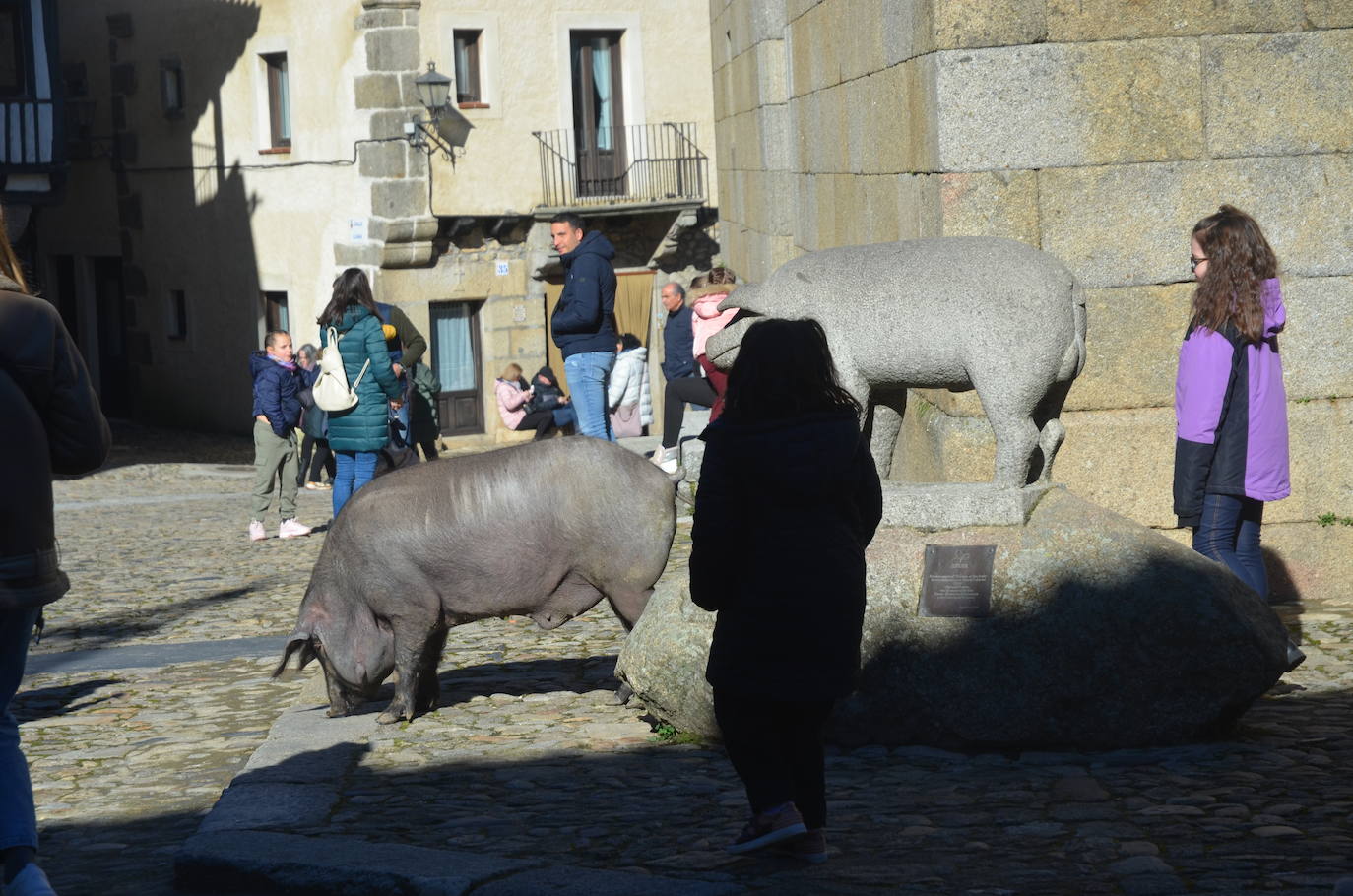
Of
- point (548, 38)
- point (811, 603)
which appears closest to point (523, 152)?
point (548, 38)

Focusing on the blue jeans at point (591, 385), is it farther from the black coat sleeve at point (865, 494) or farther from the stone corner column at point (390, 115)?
the stone corner column at point (390, 115)

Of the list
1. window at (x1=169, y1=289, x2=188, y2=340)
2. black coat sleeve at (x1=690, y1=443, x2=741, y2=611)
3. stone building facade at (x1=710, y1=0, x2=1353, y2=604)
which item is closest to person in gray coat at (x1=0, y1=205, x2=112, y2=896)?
black coat sleeve at (x1=690, y1=443, x2=741, y2=611)

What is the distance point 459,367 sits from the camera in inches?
985

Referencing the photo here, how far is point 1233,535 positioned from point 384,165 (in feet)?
57.9

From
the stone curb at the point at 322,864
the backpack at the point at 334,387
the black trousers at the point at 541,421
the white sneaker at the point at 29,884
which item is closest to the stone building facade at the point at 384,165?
the black trousers at the point at 541,421

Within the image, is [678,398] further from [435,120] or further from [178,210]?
[178,210]

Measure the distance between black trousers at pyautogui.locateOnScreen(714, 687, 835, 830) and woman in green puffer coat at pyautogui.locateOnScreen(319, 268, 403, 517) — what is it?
644 cm

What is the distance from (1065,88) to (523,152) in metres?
16.7

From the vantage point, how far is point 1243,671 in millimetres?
5633

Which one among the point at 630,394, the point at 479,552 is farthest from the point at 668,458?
the point at 479,552

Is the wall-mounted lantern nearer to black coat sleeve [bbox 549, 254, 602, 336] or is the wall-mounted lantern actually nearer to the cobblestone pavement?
black coat sleeve [bbox 549, 254, 602, 336]

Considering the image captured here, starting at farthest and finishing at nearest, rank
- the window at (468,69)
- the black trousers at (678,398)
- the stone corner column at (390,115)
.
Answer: the window at (468,69) < the stone corner column at (390,115) < the black trousers at (678,398)

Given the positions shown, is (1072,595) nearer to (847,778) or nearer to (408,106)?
(847,778)

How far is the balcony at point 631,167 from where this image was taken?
24688mm
